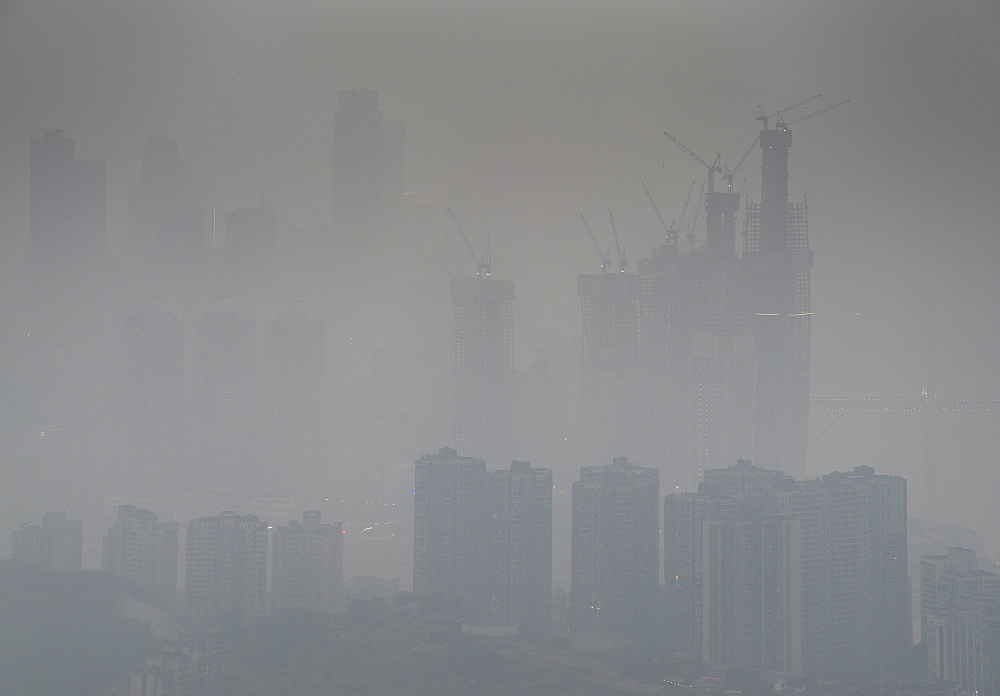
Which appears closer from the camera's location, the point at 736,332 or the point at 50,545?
the point at 50,545

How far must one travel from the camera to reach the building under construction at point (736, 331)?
10.3 m

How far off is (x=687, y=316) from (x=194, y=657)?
6055 millimetres

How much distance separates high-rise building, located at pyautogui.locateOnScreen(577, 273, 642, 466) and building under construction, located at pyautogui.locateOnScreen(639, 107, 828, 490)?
11cm

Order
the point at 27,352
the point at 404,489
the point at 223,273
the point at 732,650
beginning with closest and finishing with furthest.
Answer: the point at 732,650 < the point at 404,489 < the point at 27,352 < the point at 223,273

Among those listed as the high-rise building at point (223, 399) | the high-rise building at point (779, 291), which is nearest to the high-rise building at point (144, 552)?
the high-rise building at point (223, 399)

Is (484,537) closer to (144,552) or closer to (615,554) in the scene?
(615,554)

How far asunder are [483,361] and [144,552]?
4.44 m

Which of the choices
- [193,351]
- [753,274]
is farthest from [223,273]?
[753,274]

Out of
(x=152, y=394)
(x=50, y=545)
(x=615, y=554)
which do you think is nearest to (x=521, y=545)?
(x=615, y=554)

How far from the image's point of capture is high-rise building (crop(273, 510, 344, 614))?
22.0ft

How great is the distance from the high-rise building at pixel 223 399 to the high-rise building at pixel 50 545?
3169 millimetres

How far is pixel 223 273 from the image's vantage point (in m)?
12.5

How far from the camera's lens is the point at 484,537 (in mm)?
6684

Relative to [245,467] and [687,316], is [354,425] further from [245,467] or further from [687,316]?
[687,316]
